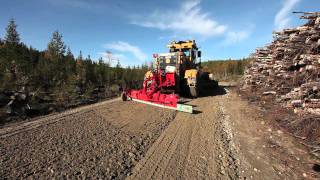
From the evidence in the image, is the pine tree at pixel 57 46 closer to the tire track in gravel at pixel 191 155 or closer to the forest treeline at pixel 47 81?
the forest treeline at pixel 47 81

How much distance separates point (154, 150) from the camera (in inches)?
207

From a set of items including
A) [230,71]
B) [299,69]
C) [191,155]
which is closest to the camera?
[191,155]

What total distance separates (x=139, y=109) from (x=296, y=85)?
20.6 ft

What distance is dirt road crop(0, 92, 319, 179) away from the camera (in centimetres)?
420

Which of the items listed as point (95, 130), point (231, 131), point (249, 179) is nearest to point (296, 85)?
point (231, 131)

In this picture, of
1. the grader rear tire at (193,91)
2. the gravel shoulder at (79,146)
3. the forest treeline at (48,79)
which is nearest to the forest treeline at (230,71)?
the grader rear tire at (193,91)

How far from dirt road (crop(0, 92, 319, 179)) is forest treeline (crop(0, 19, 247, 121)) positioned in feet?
17.5

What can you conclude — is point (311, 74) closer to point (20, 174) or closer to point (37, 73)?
point (20, 174)

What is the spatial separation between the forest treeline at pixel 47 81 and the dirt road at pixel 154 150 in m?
5.34

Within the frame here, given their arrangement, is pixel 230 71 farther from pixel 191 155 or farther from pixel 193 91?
pixel 191 155

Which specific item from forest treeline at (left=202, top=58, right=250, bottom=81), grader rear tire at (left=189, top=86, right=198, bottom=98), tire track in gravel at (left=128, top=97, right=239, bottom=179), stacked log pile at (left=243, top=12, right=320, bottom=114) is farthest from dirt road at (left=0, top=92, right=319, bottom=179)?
forest treeline at (left=202, top=58, right=250, bottom=81)

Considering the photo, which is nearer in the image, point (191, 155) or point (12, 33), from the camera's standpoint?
point (191, 155)

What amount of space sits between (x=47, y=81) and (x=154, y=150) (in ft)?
81.7

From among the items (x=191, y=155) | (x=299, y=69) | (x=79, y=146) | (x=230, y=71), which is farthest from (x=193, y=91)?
(x=230, y=71)
